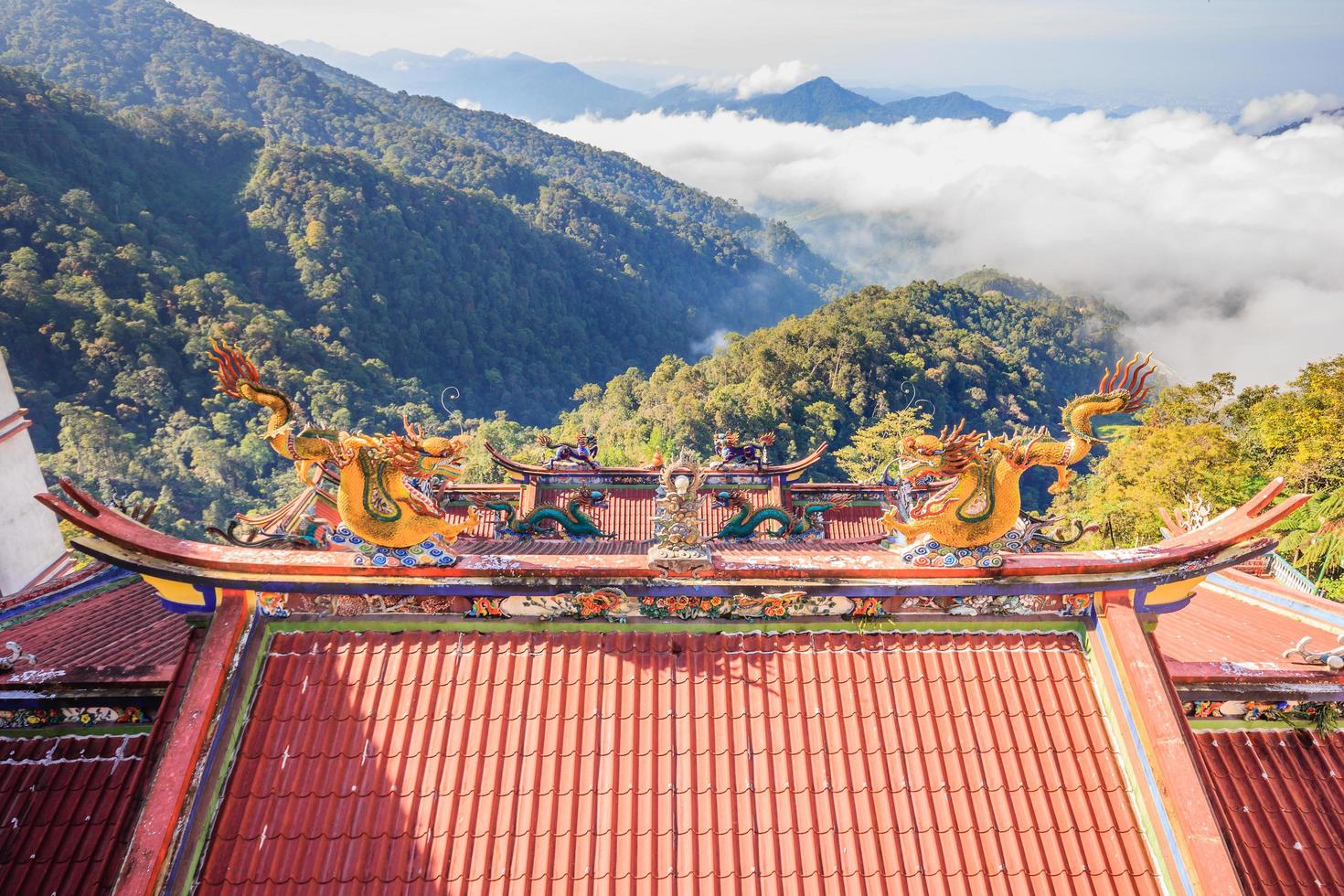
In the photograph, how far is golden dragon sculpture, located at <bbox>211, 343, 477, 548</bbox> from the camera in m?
5.81

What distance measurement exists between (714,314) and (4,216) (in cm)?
10002

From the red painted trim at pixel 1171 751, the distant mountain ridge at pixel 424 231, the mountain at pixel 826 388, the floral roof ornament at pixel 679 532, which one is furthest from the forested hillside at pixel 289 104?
the red painted trim at pixel 1171 751

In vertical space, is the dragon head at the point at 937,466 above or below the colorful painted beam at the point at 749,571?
above

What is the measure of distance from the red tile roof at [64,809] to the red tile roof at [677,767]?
94 centimetres

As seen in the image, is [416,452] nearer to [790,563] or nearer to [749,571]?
[749,571]

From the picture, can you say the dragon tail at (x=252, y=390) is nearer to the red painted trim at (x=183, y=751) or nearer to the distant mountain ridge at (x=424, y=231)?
the red painted trim at (x=183, y=751)

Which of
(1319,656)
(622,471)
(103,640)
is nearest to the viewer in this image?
(1319,656)

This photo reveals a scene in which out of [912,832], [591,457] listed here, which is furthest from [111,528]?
[591,457]

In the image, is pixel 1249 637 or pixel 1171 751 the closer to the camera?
pixel 1171 751

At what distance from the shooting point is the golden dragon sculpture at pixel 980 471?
6.02 metres

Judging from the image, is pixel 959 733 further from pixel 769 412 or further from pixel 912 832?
pixel 769 412

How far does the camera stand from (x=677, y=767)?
18.0ft

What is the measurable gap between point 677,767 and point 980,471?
124 inches

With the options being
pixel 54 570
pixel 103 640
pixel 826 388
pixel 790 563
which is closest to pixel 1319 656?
pixel 790 563
